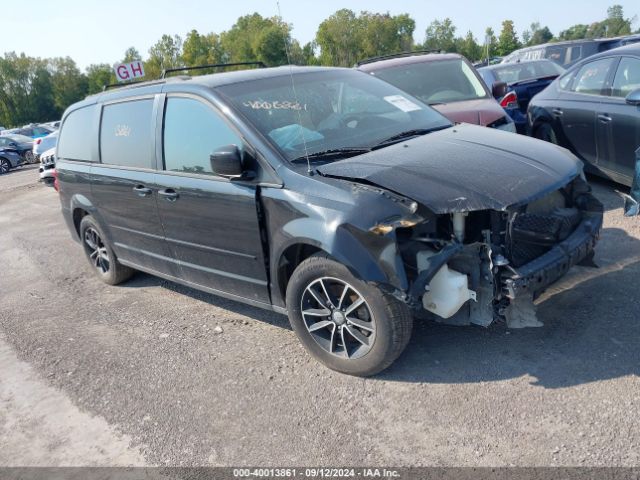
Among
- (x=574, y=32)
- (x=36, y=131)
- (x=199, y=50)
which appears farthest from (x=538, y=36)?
(x=36, y=131)

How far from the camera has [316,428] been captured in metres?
3.21

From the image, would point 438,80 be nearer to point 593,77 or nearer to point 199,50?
point 593,77

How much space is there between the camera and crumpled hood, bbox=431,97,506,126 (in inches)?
260

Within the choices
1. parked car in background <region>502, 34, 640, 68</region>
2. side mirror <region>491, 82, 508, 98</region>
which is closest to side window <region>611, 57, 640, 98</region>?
side mirror <region>491, 82, 508, 98</region>

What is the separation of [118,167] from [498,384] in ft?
11.8

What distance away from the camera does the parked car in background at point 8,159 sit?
23.6 meters

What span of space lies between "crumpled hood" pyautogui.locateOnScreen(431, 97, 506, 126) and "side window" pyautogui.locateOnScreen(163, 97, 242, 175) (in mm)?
3181

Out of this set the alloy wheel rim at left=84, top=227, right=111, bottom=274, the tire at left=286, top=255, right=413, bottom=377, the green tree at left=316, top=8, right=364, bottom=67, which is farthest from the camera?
the green tree at left=316, top=8, right=364, bottom=67

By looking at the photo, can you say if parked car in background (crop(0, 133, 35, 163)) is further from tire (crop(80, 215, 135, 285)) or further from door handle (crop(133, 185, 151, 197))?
door handle (crop(133, 185, 151, 197))

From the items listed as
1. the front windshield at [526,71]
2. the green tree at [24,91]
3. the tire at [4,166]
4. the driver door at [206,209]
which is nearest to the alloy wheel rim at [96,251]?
the driver door at [206,209]

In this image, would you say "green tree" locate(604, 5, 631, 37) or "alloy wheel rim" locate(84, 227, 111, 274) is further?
"green tree" locate(604, 5, 631, 37)

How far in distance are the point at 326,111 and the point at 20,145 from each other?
2569 centimetres

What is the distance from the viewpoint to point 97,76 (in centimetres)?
8344

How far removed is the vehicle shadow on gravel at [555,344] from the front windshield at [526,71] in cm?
764
